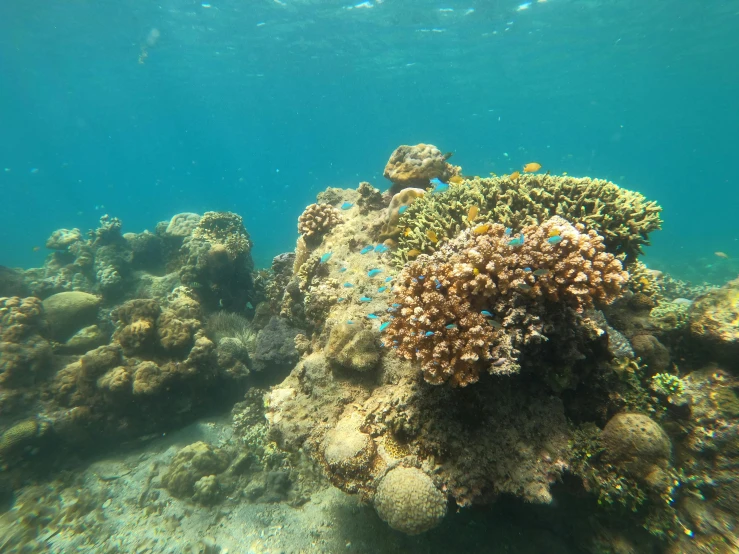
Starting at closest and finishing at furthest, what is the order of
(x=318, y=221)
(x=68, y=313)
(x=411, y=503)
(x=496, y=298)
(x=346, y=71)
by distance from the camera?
1. (x=411, y=503)
2. (x=496, y=298)
3. (x=318, y=221)
4. (x=68, y=313)
5. (x=346, y=71)

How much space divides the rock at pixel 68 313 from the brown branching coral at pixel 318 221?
8000mm

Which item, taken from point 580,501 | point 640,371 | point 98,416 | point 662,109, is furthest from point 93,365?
point 662,109

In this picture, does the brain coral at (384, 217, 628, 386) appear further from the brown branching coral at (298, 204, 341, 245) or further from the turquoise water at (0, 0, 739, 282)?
the turquoise water at (0, 0, 739, 282)

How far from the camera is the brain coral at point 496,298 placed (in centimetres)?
378

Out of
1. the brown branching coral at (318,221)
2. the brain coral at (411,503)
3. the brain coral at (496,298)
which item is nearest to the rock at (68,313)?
the brown branching coral at (318,221)

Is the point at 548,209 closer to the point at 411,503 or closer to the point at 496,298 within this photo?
the point at 496,298

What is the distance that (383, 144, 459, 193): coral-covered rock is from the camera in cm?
960

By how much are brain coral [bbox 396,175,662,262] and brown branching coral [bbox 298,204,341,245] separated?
319 centimetres

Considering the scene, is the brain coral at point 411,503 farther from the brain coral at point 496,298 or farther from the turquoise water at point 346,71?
the turquoise water at point 346,71

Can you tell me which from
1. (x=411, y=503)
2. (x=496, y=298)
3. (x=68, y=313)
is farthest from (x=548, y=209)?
(x=68, y=313)

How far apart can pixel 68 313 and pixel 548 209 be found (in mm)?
13759

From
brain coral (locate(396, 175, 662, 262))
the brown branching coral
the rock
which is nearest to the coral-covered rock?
the brown branching coral

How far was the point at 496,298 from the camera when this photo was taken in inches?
165

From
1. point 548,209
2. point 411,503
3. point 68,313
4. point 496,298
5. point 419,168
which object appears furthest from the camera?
point 68,313
